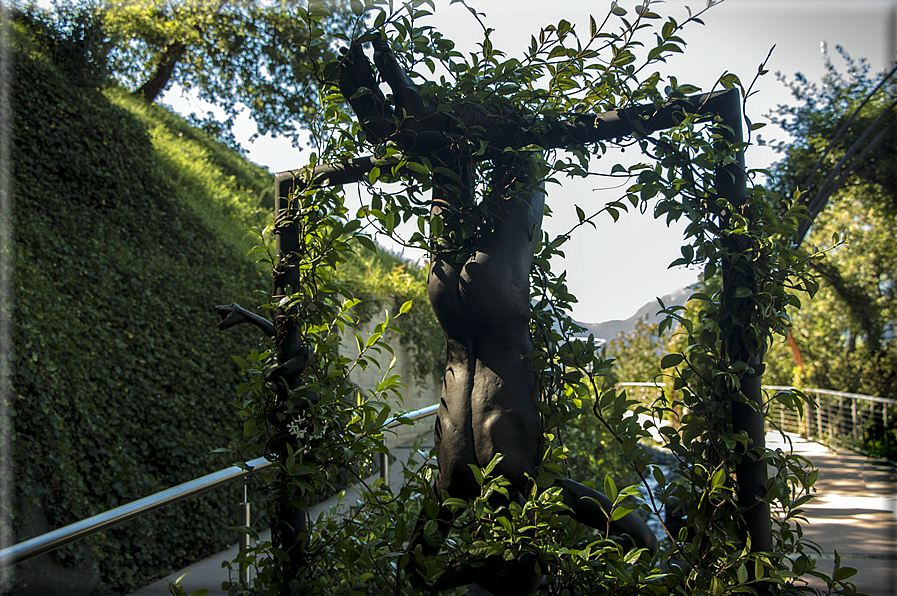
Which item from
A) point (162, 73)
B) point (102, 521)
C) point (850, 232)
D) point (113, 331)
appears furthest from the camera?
point (162, 73)

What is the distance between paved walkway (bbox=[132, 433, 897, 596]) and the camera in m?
2.98

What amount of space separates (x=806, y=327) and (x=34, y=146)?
13.0 metres

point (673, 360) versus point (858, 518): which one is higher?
point (673, 360)

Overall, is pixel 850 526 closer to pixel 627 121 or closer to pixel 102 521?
pixel 627 121

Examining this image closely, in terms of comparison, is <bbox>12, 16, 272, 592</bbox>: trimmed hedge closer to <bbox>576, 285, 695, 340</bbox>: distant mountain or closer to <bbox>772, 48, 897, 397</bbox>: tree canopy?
<bbox>576, 285, 695, 340</bbox>: distant mountain

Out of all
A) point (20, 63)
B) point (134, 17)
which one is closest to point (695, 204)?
point (20, 63)

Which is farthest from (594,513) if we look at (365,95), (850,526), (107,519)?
(850,526)

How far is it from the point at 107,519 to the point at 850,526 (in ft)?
16.4

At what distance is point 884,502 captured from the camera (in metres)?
4.84

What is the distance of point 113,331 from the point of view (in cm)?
406

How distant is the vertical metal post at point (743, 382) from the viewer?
4.47ft

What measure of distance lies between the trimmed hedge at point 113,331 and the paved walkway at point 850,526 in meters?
0.43

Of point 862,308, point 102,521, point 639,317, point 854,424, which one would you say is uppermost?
point 862,308

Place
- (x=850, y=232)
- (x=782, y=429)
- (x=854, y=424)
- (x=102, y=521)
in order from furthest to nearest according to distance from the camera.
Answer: (x=850, y=232)
(x=854, y=424)
(x=782, y=429)
(x=102, y=521)
